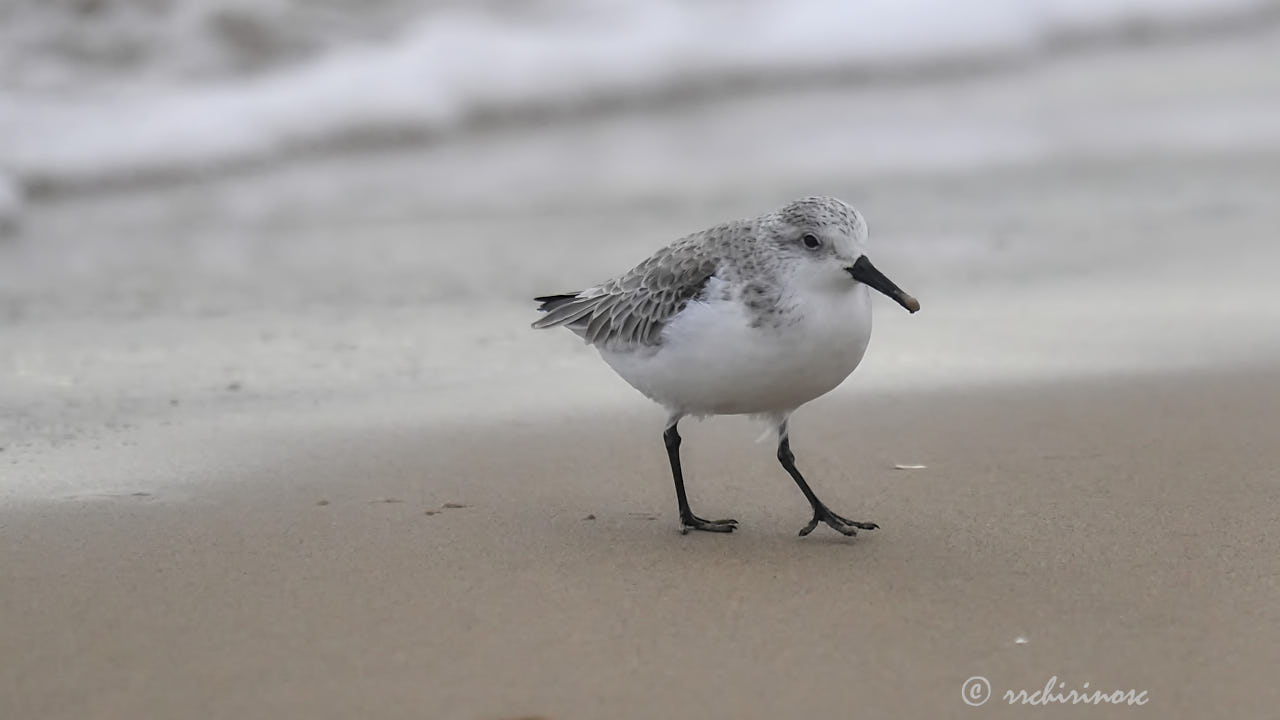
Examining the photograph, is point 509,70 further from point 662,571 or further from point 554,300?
point 662,571

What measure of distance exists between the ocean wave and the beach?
0.91 m

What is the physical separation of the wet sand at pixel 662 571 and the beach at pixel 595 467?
0.04 feet

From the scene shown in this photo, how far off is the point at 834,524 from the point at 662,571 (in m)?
0.55

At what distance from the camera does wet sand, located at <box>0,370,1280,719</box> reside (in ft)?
10.1

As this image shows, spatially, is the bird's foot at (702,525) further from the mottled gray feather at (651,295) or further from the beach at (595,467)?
the mottled gray feather at (651,295)

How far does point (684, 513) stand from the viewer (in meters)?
4.25

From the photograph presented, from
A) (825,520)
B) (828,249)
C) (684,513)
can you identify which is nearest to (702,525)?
(684,513)

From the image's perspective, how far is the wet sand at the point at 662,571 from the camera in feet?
10.1

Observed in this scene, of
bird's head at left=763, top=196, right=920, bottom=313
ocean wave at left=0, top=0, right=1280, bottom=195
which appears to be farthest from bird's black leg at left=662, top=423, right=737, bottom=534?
ocean wave at left=0, top=0, right=1280, bottom=195

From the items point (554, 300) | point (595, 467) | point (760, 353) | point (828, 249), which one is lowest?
point (595, 467)

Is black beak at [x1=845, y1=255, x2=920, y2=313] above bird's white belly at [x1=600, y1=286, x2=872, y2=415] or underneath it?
above

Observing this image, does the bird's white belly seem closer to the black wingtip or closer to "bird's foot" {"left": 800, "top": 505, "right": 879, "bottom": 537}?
"bird's foot" {"left": 800, "top": 505, "right": 879, "bottom": 537}

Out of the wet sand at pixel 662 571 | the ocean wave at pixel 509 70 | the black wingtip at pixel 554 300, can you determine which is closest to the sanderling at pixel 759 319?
the wet sand at pixel 662 571

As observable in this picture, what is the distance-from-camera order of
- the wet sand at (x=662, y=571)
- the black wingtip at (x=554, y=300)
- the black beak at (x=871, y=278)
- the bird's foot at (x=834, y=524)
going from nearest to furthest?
1. the wet sand at (x=662, y=571)
2. the black beak at (x=871, y=278)
3. the bird's foot at (x=834, y=524)
4. the black wingtip at (x=554, y=300)
